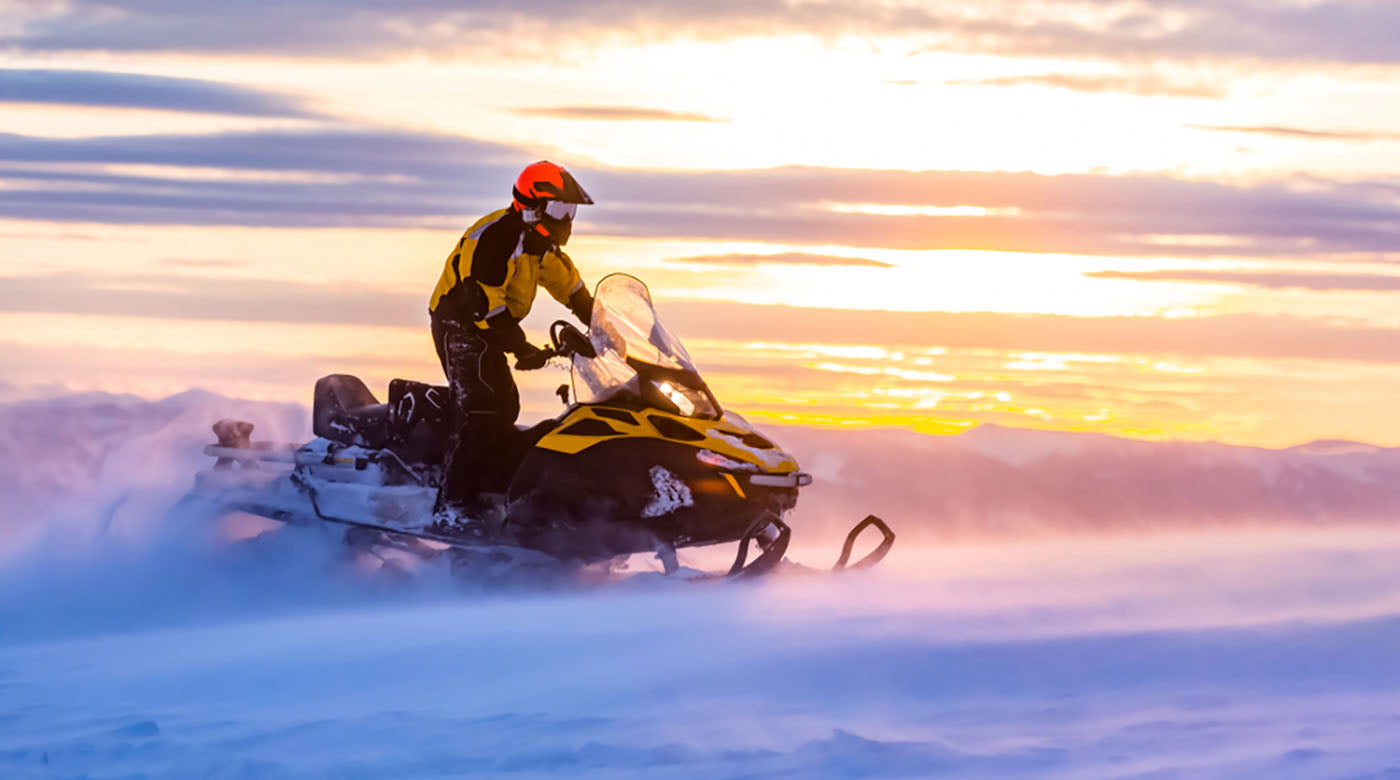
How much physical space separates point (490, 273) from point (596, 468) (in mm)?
1352

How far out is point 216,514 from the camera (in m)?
14.7

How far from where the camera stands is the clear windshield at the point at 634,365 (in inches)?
510

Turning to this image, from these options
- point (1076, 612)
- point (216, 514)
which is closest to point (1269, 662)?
point (1076, 612)

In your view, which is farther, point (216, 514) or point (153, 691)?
point (216, 514)

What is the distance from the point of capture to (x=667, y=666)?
11156mm

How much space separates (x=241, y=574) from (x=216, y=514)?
0.56 m

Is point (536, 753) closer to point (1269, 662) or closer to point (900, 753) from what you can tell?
point (900, 753)

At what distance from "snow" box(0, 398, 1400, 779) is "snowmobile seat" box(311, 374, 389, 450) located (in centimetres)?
78

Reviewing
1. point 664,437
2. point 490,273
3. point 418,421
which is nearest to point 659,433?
point 664,437

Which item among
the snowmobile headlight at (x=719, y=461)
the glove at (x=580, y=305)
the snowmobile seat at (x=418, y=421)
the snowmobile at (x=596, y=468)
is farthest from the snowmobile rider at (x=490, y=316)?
the snowmobile headlight at (x=719, y=461)

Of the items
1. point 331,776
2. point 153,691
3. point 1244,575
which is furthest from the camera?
point 1244,575

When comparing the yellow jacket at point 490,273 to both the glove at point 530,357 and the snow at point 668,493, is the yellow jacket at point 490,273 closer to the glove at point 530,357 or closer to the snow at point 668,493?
the glove at point 530,357

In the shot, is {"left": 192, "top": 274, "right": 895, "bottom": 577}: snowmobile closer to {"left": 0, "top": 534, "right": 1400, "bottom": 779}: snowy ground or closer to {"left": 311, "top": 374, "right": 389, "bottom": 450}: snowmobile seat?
{"left": 311, "top": 374, "right": 389, "bottom": 450}: snowmobile seat

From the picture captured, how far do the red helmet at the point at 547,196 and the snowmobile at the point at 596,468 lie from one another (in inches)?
24.0
